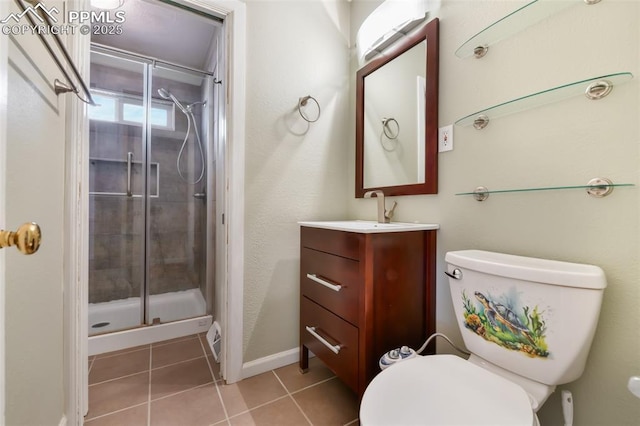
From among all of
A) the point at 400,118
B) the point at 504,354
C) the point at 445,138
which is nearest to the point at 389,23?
the point at 400,118

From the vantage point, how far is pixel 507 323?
84cm

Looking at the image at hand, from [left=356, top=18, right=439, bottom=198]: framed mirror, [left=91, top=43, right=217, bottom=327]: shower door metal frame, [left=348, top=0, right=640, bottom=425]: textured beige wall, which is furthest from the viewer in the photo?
[left=91, top=43, right=217, bottom=327]: shower door metal frame

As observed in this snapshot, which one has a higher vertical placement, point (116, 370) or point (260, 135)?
point (260, 135)

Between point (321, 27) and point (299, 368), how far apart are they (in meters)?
2.11

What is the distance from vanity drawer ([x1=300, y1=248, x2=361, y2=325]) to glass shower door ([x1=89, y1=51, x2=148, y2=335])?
5.16 ft

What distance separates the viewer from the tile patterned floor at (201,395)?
1.17m

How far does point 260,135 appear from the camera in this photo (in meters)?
1.51

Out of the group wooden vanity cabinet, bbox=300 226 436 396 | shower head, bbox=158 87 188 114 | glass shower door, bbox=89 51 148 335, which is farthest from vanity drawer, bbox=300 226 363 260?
shower head, bbox=158 87 188 114

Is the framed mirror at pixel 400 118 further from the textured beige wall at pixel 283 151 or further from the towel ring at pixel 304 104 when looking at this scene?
the towel ring at pixel 304 104

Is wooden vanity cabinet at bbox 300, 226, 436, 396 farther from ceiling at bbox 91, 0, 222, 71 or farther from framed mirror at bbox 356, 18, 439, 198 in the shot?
ceiling at bbox 91, 0, 222, 71

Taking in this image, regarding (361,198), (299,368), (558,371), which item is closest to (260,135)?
(361,198)

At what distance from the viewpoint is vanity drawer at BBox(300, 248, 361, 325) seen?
1122 millimetres

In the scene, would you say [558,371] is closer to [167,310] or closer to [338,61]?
[338,61]

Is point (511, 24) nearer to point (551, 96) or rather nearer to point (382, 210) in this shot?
point (551, 96)
